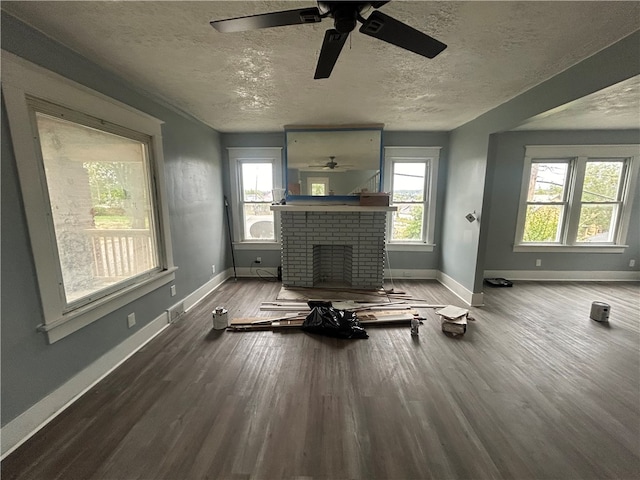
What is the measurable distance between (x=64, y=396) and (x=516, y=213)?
606 centimetres

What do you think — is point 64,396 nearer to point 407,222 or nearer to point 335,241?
point 335,241

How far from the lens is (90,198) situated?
206 cm

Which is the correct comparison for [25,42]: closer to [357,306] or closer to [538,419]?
[357,306]

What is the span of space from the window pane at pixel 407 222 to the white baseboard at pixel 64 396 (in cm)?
399

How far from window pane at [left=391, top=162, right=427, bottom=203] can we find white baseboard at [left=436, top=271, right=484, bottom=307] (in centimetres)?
146

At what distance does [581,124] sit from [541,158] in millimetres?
629

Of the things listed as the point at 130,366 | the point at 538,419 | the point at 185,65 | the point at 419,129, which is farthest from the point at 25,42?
the point at 419,129

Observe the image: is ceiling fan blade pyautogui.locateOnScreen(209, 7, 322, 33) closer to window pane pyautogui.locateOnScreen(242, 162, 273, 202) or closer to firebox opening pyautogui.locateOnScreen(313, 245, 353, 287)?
Answer: firebox opening pyautogui.locateOnScreen(313, 245, 353, 287)

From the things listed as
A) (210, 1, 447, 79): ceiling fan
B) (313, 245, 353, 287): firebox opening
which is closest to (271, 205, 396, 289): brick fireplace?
(313, 245, 353, 287): firebox opening

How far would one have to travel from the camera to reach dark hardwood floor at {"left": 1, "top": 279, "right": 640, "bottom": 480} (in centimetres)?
142

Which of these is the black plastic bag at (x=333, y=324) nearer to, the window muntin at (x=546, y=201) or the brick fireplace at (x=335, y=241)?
the brick fireplace at (x=335, y=241)

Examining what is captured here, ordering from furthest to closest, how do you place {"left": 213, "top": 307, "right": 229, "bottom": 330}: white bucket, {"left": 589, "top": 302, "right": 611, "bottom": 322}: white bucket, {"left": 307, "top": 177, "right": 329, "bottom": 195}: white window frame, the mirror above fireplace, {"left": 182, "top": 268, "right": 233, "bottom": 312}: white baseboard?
1. {"left": 307, "top": 177, "right": 329, "bottom": 195}: white window frame
2. the mirror above fireplace
3. {"left": 182, "top": 268, "right": 233, "bottom": 312}: white baseboard
4. {"left": 589, "top": 302, "right": 611, "bottom": 322}: white bucket
5. {"left": 213, "top": 307, "right": 229, "bottom": 330}: white bucket

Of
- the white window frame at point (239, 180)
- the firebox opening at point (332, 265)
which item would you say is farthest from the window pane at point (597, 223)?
the white window frame at point (239, 180)

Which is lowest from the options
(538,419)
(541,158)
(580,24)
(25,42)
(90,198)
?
(538,419)
